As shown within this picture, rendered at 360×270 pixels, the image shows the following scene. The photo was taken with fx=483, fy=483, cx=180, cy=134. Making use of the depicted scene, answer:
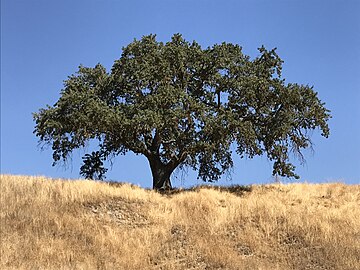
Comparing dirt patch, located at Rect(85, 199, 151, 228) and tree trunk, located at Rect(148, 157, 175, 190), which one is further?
tree trunk, located at Rect(148, 157, 175, 190)

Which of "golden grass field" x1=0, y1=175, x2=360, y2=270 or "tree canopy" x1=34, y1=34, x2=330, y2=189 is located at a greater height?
"tree canopy" x1=34, y1=34, x2=330, y2=189

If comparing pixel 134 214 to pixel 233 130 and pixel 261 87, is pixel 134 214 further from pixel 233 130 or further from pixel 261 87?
pixel 261 87

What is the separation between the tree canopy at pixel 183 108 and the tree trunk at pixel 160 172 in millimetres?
60

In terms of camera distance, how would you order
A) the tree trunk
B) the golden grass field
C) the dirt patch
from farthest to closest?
the tree trunk, the dirt patch, the golden grass field

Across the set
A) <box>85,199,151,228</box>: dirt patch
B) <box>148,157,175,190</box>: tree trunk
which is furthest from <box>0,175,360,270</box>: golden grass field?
<box>148,157,175,190</box>: tree trunk

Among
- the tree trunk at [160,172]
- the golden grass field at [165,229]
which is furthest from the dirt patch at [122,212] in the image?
the tree trunk at [160,172]

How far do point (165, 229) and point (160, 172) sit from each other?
8.52 meters

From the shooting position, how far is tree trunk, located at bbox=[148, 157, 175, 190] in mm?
28600

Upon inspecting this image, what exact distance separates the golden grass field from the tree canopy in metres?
2.91

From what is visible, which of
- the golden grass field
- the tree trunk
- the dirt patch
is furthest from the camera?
the tree trunk

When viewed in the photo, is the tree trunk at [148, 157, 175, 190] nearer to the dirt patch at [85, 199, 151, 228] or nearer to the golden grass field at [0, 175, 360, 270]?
the golden grass field at [0, 175, 360, 270]

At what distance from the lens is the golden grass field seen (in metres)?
17.6

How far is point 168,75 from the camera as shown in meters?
26.3

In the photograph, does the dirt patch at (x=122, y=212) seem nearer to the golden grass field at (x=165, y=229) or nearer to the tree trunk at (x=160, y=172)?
the golden grass field at (x=165, y=229)
